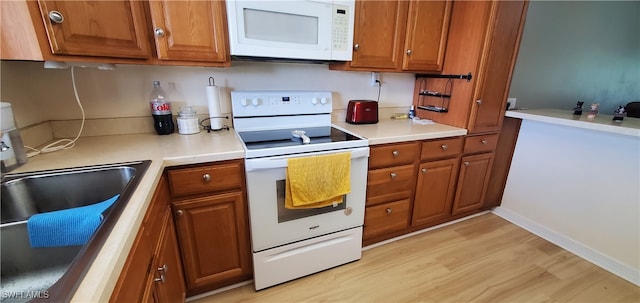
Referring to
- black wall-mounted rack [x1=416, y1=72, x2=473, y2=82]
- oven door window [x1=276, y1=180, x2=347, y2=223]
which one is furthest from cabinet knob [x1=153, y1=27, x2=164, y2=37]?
black wall-mounted rack [x1=416, y1=72, x2=473, y2=82]

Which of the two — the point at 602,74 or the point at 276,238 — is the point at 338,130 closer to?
the point at 276,238

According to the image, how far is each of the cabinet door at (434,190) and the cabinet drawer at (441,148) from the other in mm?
49

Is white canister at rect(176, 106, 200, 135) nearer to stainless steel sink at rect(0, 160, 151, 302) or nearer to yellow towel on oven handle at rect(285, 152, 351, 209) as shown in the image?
stainless steel sink at rect(0, 160, 151, 302)

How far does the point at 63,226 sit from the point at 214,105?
3.29 ft

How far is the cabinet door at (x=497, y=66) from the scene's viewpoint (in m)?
1.67

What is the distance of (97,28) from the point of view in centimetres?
110

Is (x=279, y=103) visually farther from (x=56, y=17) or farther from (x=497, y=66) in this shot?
(x=497, y=66)

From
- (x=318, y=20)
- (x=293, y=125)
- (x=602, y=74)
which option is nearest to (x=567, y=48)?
(x=602, y=74)

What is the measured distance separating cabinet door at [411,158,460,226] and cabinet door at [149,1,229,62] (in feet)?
4.87

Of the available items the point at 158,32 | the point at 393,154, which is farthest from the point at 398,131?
the point at 158,32

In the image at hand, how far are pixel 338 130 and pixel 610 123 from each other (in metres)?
1.64

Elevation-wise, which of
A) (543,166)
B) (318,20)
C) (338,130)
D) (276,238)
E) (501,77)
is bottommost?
(276,238)

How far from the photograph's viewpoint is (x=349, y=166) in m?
1.42

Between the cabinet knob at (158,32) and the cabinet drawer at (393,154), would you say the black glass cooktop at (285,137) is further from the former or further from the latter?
the cabinet knob at (158,32)
